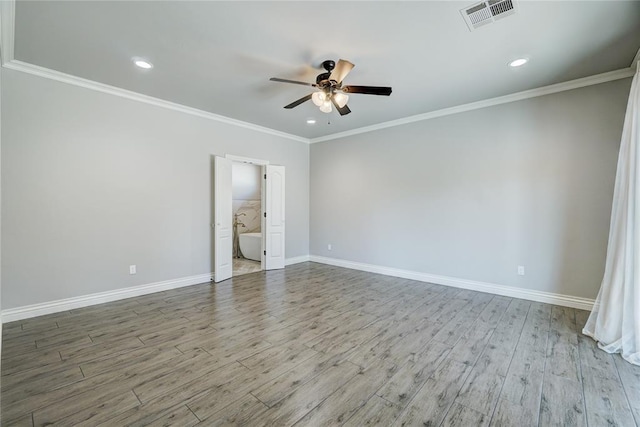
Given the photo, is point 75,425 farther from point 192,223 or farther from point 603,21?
point 603,21

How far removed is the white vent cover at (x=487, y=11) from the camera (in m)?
2.14

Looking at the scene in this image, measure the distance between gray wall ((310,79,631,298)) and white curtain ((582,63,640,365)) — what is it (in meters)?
0.89

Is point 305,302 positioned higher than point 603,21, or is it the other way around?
point 603,21

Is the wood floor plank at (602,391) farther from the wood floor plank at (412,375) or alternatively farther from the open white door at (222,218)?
the open white door at (222,218)

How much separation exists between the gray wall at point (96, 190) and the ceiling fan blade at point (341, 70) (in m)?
2.91

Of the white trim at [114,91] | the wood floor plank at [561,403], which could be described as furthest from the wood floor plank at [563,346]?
the white trim at [114,91]

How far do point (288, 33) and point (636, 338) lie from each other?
422 cm

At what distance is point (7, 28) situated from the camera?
7.99 feet

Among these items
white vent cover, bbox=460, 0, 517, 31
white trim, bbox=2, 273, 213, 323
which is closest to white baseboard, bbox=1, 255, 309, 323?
white trim, bbox=2, 273, 213, 323

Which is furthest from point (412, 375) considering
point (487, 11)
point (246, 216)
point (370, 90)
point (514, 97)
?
point (246, 216)

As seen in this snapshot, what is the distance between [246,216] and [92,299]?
4.50m

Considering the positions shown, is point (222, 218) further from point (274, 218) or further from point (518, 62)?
point (518, 62)

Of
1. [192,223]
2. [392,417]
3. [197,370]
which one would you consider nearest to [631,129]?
[392,417]

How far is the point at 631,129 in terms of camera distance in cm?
256
